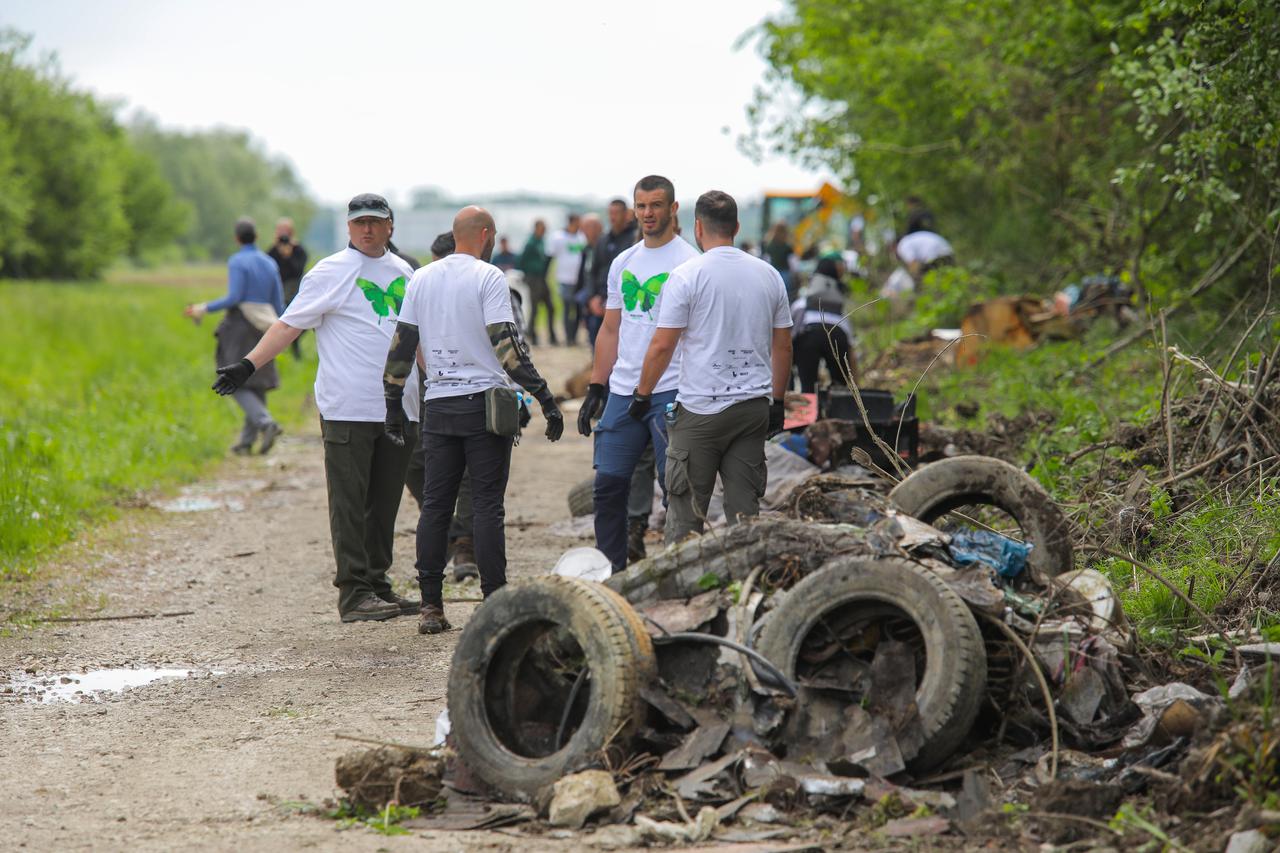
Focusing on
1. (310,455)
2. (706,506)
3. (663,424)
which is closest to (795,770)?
(706,506)

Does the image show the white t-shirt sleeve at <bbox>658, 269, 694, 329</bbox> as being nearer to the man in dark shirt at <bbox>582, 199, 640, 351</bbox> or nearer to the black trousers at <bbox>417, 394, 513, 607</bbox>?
the black trousers at <bbox>417, 394, 513, 607</bbox>

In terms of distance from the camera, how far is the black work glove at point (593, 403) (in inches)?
283

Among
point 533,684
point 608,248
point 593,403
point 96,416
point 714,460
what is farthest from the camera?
point 96,416

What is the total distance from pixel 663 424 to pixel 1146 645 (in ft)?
8.42

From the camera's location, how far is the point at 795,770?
446 centimetres

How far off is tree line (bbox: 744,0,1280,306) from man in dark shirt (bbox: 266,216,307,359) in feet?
25.5

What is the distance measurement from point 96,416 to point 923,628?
1324 cm

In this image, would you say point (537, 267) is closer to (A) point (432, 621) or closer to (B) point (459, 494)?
(B) point (459, 494)

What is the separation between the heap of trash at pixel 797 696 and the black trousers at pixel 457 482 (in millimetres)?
1743

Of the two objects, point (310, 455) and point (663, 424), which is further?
point (310, 455)

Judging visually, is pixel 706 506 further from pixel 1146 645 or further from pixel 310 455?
pixel 310 455

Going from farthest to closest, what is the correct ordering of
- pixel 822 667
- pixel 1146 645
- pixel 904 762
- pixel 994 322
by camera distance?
pixel 994 322
pixel 1146 645
pixel 822 667
pixel 904 762

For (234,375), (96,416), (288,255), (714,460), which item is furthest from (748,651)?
(288,255)

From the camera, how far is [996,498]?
244 inches
